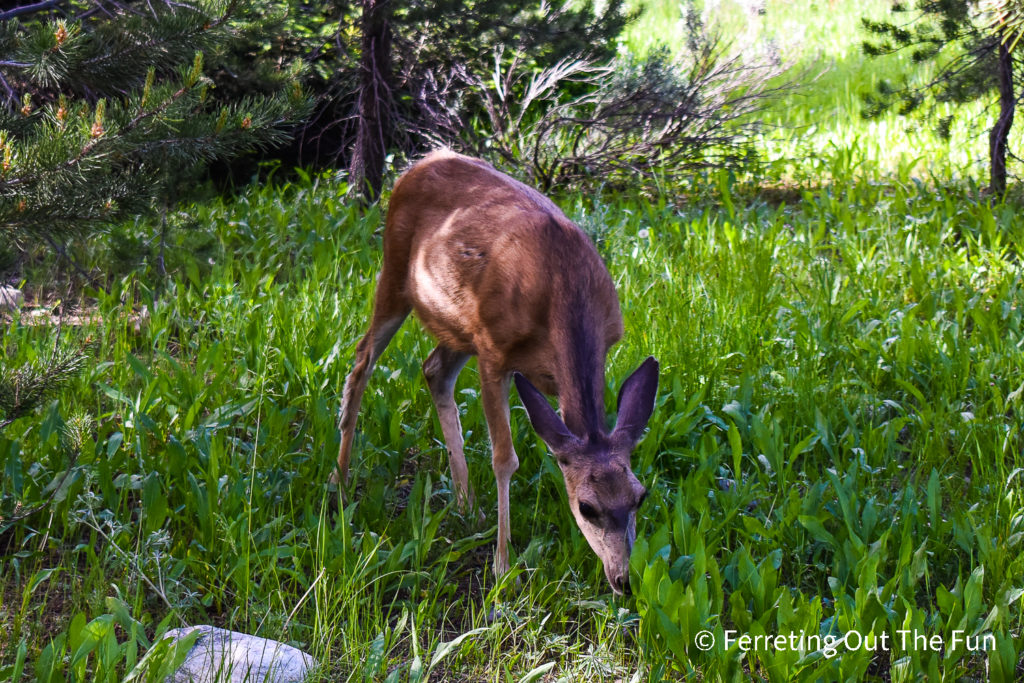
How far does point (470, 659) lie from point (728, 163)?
6601 mm

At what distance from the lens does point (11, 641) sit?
3.23 metres

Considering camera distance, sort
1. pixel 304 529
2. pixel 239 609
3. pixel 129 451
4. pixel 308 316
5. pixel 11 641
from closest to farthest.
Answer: pixel 11 641 → pixel 239 609 → pixel 304 529 → pixel 129 451 → pixel 308 316

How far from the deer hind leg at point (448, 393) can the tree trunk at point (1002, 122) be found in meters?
4.59

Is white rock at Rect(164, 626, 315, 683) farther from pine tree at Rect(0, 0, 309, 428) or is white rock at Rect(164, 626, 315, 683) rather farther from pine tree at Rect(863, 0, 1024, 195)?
pine tree at Rect(863, 0, 1024, 195)

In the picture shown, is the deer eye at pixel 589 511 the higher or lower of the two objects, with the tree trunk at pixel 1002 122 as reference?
lower

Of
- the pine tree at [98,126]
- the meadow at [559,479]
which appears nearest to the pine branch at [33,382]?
the pine tree at [98,126]

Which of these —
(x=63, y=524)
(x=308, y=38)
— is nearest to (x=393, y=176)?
(x=308, y=38)

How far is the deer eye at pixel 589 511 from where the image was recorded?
3469 millimetres

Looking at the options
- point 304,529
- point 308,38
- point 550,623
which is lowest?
point 550,623

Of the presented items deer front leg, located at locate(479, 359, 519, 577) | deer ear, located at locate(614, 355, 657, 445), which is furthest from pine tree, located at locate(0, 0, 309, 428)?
deer ear, located at locate(614, 355, 657, 445)

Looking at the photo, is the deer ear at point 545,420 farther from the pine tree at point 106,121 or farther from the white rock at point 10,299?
the white rock at point 10,299

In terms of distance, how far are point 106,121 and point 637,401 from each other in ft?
6.24

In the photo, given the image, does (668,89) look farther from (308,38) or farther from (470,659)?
(470,659)

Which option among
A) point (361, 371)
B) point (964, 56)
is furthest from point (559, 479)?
point (964, 56)
